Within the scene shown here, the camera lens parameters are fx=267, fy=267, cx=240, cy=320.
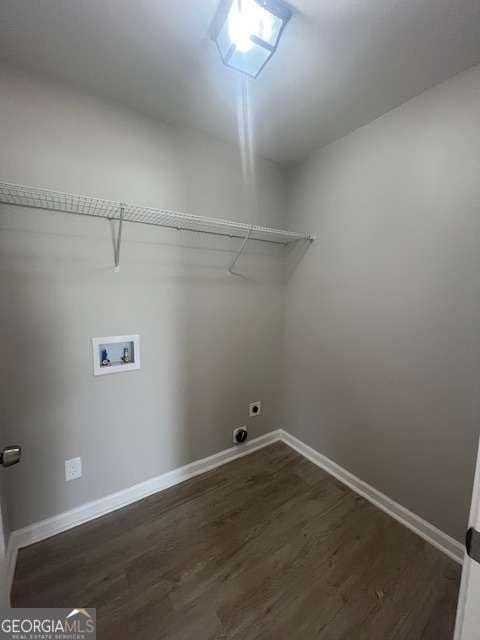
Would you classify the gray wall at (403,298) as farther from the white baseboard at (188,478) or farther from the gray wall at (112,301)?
the gray wall at (112,301)

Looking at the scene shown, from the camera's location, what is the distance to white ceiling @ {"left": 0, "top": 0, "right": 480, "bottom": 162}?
0.99 meters

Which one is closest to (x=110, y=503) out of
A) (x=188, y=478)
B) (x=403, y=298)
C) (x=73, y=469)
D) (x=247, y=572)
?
(x=73, y=469)

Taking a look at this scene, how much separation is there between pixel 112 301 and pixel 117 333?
0.19m

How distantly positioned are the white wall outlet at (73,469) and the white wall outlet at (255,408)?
1.19 metres

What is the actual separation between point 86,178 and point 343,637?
2.35 metres

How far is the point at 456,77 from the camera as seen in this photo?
4.12 ft

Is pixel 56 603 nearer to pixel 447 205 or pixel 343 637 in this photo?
pixel 343 637

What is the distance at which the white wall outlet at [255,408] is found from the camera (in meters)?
2.18

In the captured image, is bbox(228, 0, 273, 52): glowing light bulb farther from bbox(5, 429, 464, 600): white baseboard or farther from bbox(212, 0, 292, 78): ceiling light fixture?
bbox(5, 429, 464, 600): white baseboard

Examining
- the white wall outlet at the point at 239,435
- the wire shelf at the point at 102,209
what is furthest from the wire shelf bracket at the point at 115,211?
A: the white wall outlet at the point at 239,435

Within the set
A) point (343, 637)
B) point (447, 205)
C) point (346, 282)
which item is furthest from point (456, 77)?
point (343, 637)

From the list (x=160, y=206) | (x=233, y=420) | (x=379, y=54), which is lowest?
(x=233, y=420)

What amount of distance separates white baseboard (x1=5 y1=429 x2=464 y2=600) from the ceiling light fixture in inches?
89.5

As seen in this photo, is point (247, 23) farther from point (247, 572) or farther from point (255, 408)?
point (247, 572)
